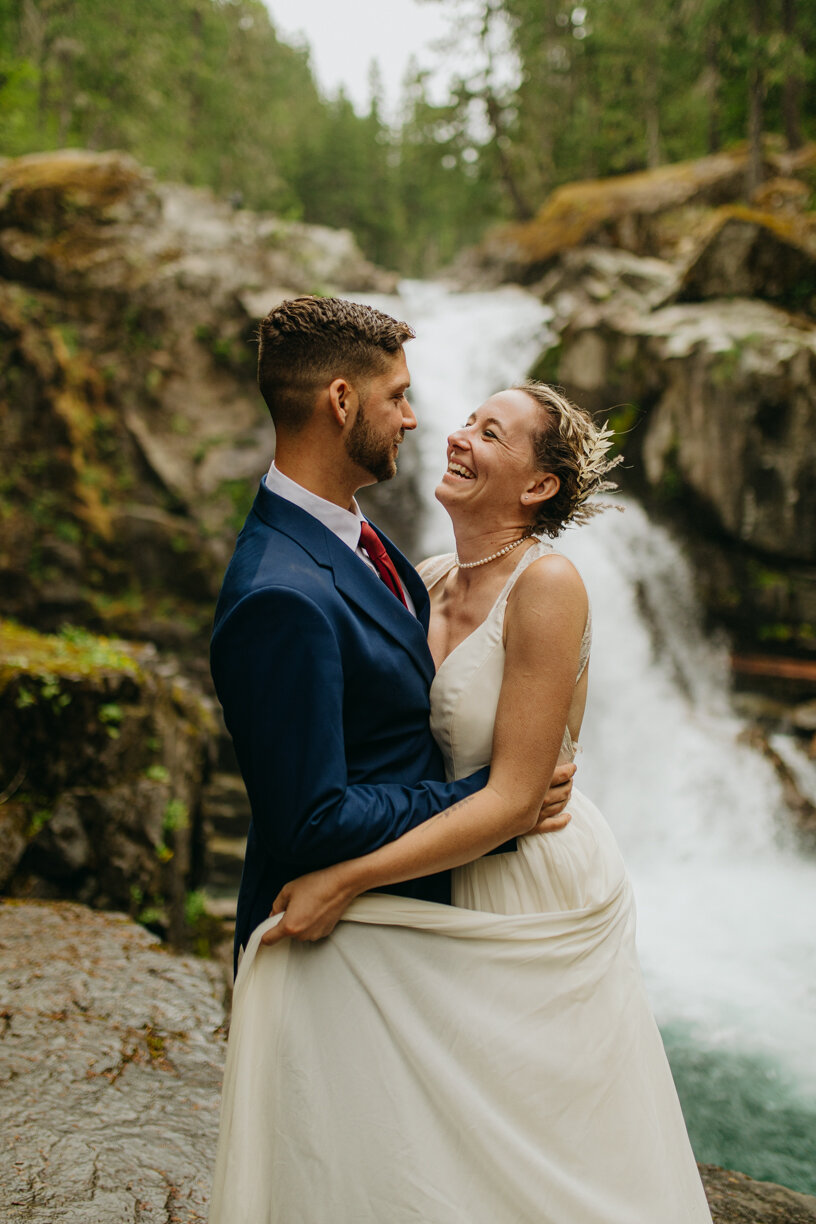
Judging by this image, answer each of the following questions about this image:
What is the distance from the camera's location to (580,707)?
7.82 feet

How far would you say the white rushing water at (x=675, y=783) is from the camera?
677cm

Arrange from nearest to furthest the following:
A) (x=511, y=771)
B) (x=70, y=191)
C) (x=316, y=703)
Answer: (x=316, y=703)
(x=511, y=771)
(x=70, y=191)

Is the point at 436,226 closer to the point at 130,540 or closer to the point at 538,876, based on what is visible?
the point at 130,540

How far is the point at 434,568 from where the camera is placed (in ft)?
9.07

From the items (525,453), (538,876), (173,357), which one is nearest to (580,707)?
(538,876)

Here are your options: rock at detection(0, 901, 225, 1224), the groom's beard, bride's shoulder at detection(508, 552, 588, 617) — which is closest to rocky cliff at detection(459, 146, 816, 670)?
rock at detection(0, 901, 225, 1224)

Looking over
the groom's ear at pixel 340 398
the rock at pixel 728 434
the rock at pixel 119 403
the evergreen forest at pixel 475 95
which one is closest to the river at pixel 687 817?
the rock at pixel 728 434

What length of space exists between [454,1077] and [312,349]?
155 centimetres

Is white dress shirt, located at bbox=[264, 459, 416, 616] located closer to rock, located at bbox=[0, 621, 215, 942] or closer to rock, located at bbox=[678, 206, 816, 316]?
rock, located at bbox=[0, 621, 215, 942]

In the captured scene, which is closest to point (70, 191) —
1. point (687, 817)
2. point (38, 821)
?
point (38, 821)

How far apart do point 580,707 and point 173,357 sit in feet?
40.4

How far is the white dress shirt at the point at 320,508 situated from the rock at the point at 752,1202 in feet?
9.50

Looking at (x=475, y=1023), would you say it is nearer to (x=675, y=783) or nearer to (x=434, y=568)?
(x=434, y=568)

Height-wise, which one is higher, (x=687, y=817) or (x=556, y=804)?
(x=556, y=804)
